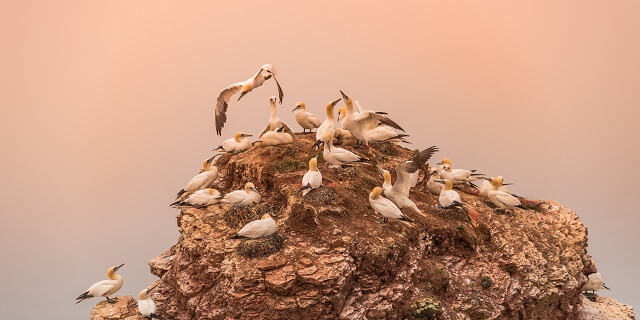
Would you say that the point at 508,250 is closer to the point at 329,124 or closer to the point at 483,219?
the point at 483,219

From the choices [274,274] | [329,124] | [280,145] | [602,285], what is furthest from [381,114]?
[602,285]

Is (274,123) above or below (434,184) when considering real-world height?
above

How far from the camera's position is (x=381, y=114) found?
1667 cm

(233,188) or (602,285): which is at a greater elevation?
(233,188)

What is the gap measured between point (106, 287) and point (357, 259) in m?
7.17

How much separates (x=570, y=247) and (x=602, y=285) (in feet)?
8.82

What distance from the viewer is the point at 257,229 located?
42.3ft

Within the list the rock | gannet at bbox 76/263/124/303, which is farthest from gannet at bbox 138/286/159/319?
gannet at bbox 76/263/124/303

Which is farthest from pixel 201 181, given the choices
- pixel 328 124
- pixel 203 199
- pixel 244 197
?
pixel 328 124

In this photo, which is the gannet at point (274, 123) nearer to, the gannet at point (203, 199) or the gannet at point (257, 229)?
the gannet at point (203, 199)

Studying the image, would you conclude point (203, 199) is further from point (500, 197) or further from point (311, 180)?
point (500, 197)

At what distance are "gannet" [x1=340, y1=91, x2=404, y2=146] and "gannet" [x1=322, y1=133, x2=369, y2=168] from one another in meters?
1.50

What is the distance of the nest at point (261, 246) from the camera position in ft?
42.4

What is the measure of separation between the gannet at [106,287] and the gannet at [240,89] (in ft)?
15.9
